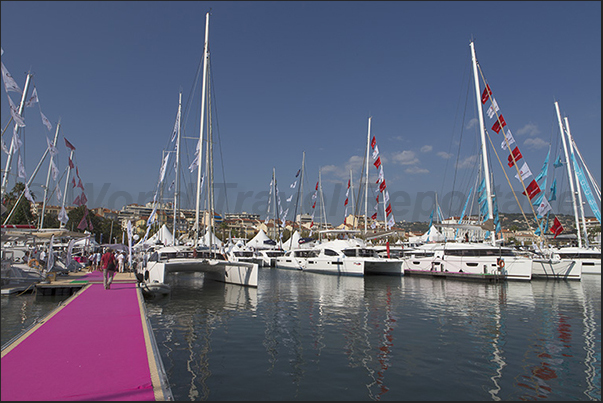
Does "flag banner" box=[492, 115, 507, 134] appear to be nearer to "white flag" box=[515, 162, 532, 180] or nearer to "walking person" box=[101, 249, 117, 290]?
"white flag" box=[515, 162, 532, 180]

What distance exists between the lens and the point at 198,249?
24.7 metres

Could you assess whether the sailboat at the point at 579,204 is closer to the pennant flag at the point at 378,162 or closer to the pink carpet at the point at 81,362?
the pennant flag at the point at 378,162

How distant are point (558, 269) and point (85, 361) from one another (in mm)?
34601

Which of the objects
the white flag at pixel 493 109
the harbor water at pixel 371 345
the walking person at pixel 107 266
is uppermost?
the white flag at pixel 493 109

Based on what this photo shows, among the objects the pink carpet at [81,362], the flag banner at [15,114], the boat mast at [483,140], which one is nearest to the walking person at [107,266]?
the pink carpet at [81,362]

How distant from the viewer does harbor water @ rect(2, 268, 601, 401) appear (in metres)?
7.71

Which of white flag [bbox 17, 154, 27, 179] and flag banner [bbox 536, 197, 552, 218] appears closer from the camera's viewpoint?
white flag [bbox 17, 154, 27, 179]

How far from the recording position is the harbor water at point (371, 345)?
7715mm

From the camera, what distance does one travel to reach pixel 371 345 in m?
10.9

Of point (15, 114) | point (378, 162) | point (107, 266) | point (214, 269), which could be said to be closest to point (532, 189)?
point (378, 162)

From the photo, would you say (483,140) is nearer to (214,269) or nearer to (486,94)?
(486,94)

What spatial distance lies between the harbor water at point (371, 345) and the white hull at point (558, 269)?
11.2 meters

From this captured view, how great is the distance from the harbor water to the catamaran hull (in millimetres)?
1781

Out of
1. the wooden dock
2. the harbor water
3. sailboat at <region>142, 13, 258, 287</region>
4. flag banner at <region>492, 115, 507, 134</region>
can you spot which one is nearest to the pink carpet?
the wooden dock
